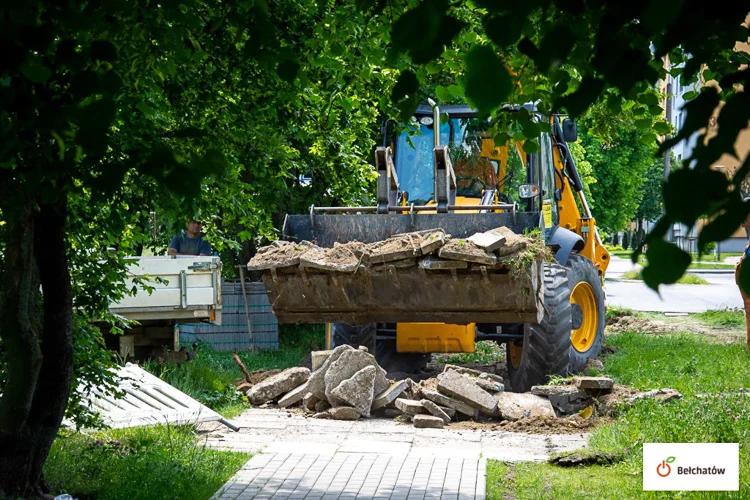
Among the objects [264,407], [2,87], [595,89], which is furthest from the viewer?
[264,407]

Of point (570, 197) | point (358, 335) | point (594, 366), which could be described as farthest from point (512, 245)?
point (570, 197)

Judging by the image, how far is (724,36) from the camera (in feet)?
9.81

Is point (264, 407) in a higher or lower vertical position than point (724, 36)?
lower

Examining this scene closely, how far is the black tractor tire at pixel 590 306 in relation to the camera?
12852 mm

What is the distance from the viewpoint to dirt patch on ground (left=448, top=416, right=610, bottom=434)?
32.5 ft

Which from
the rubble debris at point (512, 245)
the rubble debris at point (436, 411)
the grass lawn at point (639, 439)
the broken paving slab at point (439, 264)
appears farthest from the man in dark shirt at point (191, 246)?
the grass lawn at point (639, 439)

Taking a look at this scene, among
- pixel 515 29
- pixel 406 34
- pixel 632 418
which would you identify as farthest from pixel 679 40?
pixel 632 418

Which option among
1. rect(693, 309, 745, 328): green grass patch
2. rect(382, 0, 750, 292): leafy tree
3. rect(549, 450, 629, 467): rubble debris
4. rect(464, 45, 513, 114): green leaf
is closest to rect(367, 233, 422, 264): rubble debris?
rect(549, 450, 629, 467): rubble debris

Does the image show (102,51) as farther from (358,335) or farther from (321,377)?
(358,335)

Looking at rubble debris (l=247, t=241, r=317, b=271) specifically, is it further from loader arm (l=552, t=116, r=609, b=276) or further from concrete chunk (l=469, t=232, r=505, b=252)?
loader arm (l=552, t=116, r=609, b=276)

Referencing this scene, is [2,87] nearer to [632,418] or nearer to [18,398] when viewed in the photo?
[18,398]

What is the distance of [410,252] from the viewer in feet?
32.7

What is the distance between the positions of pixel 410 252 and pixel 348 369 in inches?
63.2

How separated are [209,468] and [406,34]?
5.72 m
